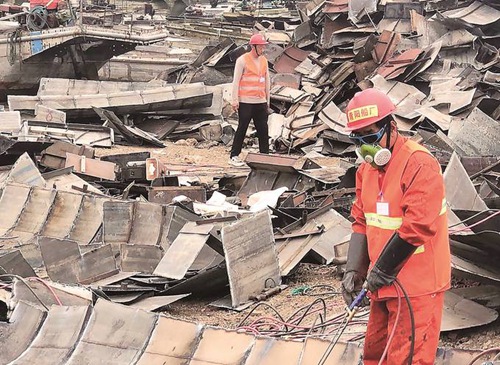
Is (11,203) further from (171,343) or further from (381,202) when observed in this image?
(381,202)

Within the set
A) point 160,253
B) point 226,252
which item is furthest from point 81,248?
point 226,252

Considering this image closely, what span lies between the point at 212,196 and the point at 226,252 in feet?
9.35

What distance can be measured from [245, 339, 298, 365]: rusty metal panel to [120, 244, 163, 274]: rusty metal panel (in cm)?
277

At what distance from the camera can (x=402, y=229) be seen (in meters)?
3.74

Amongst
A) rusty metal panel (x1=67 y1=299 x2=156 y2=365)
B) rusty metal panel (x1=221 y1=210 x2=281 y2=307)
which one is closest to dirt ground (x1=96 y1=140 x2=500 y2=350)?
rusty metal panel (x1=221 y1=210 x2=281 y2=307)

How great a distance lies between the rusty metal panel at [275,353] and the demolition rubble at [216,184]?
1 centimetres

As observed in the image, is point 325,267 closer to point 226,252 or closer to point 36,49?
point 226,252

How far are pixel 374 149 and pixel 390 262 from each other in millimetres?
549

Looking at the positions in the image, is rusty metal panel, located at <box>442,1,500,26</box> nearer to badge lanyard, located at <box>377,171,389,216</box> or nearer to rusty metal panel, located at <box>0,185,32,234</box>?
rusty metal panel, located at <box>0,185,32,234</box>

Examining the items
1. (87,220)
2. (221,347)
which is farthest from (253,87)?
(221,347)

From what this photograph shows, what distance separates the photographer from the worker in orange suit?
12.3ft

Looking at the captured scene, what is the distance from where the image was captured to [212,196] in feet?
32.2

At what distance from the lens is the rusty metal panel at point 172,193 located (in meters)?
9.66

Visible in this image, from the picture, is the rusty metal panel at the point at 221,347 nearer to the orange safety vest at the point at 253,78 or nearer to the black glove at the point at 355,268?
the black glove at the point at 355,268
